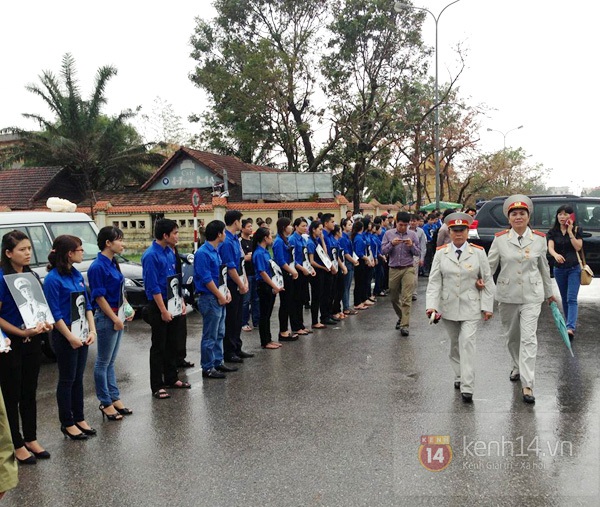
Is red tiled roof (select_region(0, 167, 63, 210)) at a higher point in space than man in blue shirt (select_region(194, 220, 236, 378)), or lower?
higher

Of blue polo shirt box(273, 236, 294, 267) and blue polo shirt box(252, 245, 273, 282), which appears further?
blue polo shirt box(273, 236, 294, 267)

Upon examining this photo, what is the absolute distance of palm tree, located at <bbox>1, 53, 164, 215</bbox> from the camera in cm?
2888

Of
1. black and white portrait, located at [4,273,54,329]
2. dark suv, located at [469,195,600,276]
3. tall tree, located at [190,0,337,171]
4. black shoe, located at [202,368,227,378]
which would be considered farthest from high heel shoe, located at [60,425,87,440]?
tall tree, located at [190,0,337,171]

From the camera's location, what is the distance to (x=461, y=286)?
6.24 m

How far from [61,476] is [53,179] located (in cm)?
3062

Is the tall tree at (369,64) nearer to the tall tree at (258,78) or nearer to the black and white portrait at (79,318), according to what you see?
the tall tree at (258,78)

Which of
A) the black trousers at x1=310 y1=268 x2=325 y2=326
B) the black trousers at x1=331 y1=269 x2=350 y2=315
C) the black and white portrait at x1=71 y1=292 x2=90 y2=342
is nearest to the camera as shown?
the black and white portrait at x1=71 y1=292 x2=90 y2=342

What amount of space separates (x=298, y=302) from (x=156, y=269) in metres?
3.68

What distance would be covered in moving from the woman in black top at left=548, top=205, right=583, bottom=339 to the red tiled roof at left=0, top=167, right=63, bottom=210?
2884cm

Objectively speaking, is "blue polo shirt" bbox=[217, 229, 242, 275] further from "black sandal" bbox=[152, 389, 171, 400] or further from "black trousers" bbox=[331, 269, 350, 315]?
"black trousers" bbox=[331, 269, 350, 315]

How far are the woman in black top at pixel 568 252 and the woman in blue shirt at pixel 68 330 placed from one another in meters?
5.90

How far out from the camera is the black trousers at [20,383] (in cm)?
473

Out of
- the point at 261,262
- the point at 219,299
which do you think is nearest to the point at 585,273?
the point at 261,262

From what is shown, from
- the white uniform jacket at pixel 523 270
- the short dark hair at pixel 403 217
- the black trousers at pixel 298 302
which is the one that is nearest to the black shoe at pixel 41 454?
the white uniform jacket at pixel 523 270
